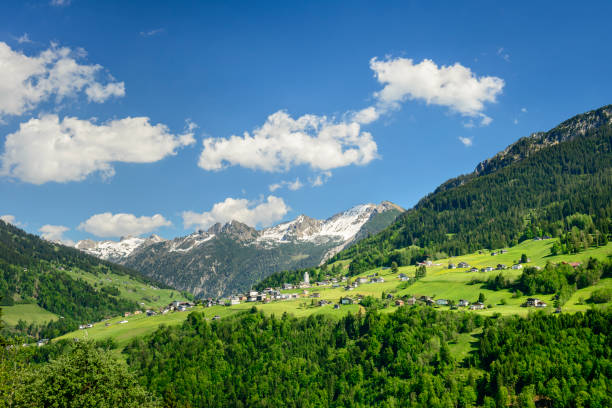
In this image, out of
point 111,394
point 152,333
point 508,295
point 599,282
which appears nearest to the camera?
point 111,394

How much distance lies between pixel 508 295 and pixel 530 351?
55137 millimetres

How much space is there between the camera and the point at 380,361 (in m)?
142

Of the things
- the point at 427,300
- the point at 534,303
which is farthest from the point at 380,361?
the point at 534,303

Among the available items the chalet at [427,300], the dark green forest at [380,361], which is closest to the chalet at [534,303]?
the dark green forest at [380,361]

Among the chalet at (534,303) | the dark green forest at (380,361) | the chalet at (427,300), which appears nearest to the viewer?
the dark green forest at (380,361)

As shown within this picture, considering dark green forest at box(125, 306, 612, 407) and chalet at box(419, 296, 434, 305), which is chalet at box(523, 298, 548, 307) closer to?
dark green forest at box(125, 306, 612, 407)

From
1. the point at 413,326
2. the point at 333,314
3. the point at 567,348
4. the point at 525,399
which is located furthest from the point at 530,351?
the point at 333,314

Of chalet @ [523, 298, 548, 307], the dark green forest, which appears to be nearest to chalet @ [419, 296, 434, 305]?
the dark green forest

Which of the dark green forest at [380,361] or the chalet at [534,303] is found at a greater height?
the chalet at [534,303]

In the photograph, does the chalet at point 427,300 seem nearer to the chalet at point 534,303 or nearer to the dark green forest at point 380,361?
the dark green forest at point 380,361

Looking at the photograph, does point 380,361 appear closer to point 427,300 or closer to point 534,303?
point 427,300

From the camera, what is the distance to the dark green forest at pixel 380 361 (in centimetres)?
9800

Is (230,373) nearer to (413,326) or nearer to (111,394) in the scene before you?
(413,326)

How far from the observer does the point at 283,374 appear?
518 feet
